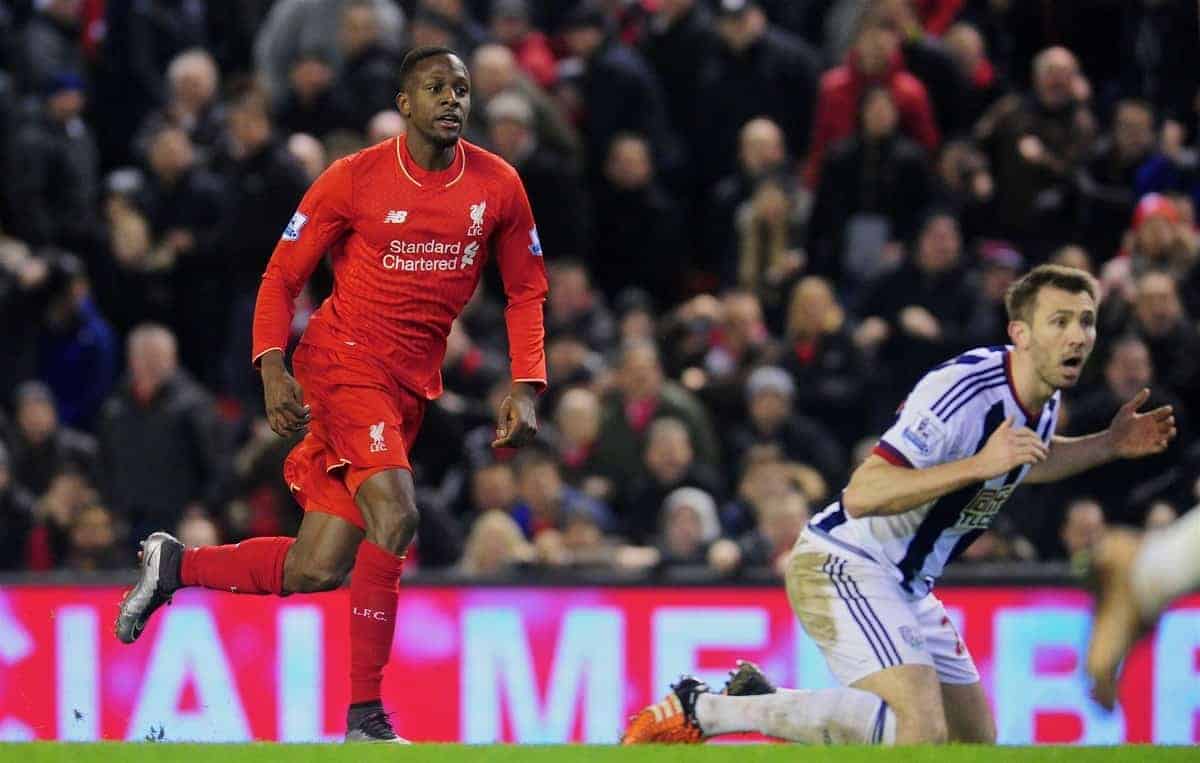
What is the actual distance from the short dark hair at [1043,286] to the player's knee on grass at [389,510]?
2.01 meters

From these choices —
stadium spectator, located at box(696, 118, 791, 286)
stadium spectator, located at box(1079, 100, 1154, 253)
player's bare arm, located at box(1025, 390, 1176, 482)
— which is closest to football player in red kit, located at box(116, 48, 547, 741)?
player's bare arm, located at box(1025, 390, 1176, 482)

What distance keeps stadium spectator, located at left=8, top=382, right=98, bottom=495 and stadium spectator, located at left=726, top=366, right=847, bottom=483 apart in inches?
134

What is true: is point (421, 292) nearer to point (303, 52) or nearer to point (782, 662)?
point (782, 662)

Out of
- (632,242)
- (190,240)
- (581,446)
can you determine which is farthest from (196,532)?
(632,242)

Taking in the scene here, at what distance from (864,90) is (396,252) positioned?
608 centimetres

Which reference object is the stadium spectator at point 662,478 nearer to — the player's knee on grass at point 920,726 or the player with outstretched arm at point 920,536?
the player with outstretched arm at point 920,536

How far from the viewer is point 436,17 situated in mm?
13789

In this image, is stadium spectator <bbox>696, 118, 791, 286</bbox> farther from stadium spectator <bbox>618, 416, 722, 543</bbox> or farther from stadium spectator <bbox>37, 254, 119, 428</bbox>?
stadium spectator <bbox>37, 254, 119, 428</bbox>

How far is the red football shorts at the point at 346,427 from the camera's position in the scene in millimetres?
7664

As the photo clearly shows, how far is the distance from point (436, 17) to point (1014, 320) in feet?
22.4

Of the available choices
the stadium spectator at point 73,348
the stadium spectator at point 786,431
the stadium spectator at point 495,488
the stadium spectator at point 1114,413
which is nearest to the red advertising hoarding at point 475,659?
the stadium spectator at point 495,488

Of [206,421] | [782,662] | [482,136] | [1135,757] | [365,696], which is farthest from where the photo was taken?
[482,136]

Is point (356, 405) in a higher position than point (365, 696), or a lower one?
higher

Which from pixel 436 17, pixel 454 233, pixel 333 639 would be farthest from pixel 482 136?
pixel 454 233
